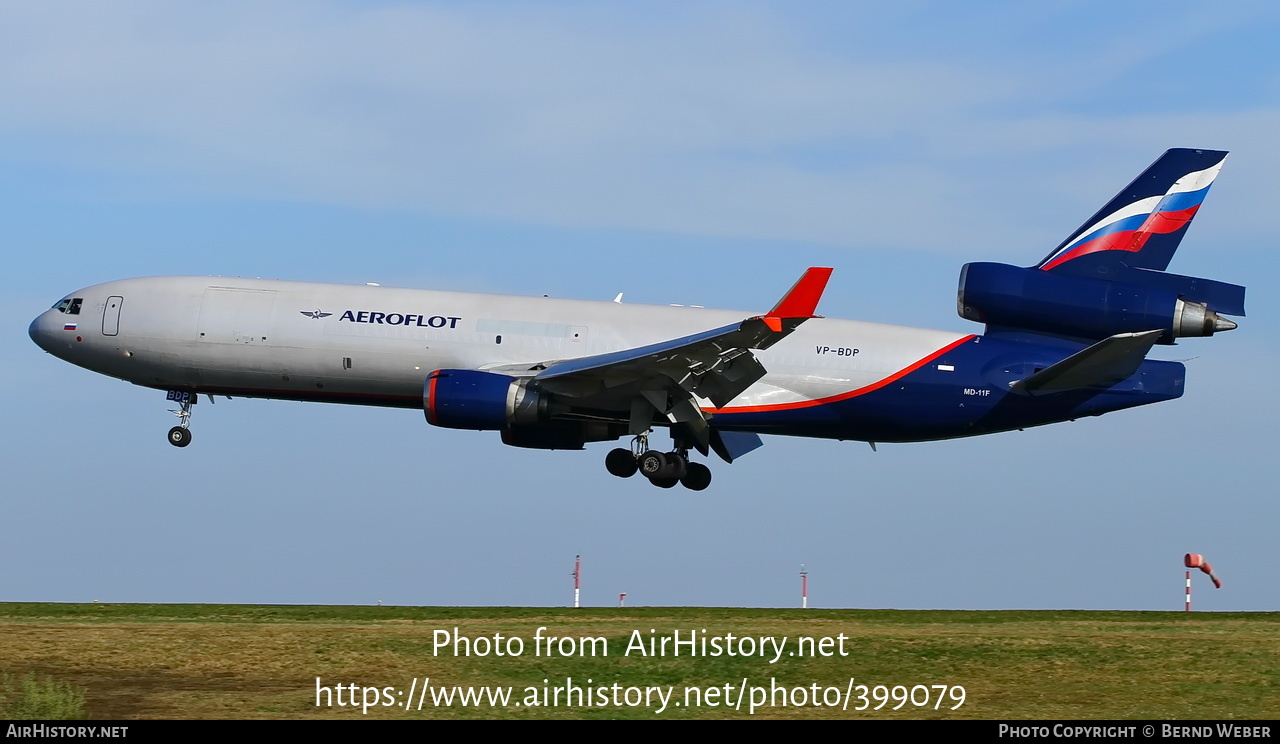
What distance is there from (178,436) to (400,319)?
7.20 meters

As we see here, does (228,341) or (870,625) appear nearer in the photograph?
(870,625)

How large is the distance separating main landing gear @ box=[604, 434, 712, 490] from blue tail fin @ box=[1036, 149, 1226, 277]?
33.4ft

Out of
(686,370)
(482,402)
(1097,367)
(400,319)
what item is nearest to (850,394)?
(686,370)

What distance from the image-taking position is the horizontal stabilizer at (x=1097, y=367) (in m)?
34.6

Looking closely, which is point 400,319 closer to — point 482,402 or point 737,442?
point 482,402

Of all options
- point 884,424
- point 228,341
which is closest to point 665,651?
point 884,424

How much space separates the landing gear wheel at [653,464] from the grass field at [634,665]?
34.6 feet

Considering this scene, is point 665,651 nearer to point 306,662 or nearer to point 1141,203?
point 306,662

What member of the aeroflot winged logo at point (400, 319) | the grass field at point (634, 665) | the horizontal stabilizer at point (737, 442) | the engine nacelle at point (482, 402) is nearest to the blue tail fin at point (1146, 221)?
the horizontal stabilizer at point (737, 442)
